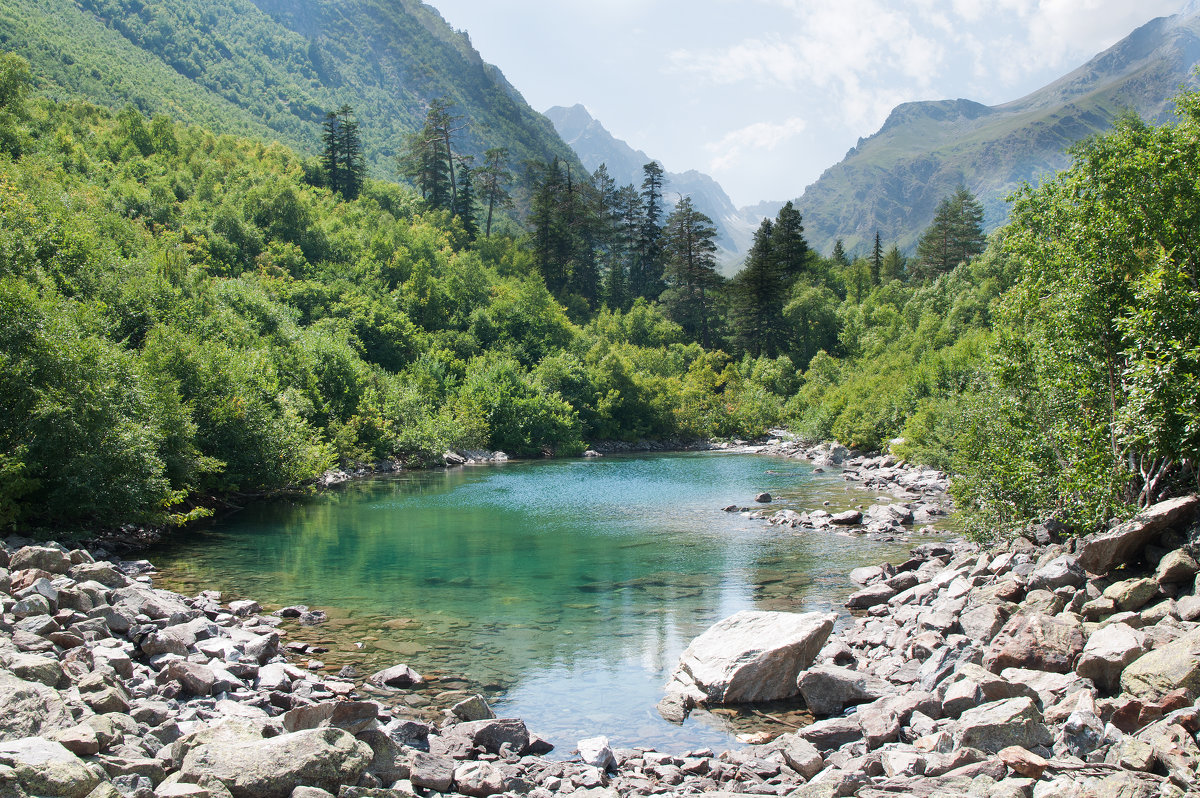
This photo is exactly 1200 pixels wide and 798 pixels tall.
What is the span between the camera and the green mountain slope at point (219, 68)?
97.9 m

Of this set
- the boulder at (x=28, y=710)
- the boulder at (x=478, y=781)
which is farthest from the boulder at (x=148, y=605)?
the boulder at (x=478, y=781)

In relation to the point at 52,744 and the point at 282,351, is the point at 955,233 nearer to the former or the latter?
the point at 282,351

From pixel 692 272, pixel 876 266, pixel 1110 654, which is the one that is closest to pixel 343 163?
pixel 692 272

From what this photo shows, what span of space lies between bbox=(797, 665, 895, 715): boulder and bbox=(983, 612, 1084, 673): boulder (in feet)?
6.81

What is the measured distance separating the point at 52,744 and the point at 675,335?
97.1 m

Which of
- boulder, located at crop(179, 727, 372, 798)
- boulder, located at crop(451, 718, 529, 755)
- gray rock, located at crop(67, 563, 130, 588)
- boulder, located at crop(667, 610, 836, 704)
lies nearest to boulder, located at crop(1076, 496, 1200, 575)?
boulder, located at crop(667, 610, 836, 704)

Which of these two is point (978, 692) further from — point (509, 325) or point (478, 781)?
point (509, 325)

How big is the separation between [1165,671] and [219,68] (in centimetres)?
16708

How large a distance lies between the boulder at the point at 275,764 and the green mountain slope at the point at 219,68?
108148mm

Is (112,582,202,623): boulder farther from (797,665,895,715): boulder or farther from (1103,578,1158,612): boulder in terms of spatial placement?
(1103,578,1158,612): boulder

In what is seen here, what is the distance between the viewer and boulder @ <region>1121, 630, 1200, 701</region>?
949 centimetres

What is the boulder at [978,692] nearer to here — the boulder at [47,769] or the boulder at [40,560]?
the boulder at [47,769]

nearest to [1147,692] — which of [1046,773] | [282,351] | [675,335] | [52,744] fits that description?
[1046,773]

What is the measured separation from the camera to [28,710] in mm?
8172
